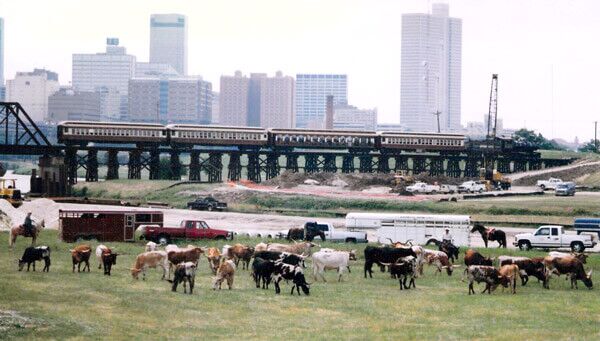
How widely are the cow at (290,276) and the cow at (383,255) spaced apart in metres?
4.73

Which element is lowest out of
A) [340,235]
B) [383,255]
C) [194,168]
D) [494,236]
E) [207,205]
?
[383,255]

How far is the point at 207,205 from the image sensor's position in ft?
275

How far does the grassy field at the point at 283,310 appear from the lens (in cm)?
2678

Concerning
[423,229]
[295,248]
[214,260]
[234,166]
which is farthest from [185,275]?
[234,166]

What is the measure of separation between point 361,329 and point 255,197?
6329 centimetres

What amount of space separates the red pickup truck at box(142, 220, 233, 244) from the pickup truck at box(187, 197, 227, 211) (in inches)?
1128

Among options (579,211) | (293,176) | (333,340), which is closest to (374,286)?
(333,340)

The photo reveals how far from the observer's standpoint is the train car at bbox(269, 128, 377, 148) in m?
122

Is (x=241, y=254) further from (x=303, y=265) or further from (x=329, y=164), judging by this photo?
(x=329, y=164)

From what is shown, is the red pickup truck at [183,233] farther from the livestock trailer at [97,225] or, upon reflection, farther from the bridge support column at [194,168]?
the bridge support column at [194,168]

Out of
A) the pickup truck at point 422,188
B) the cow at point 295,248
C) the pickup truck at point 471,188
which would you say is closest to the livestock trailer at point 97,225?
the cow at point 295,248

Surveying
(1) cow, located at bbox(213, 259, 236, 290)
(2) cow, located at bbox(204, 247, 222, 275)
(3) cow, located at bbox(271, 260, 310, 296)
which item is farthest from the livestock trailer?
(3) cow, located at bbox(271, 260, 310, 296)

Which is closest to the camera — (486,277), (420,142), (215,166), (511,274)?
(486,277)

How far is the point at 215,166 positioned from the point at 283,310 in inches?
3590
